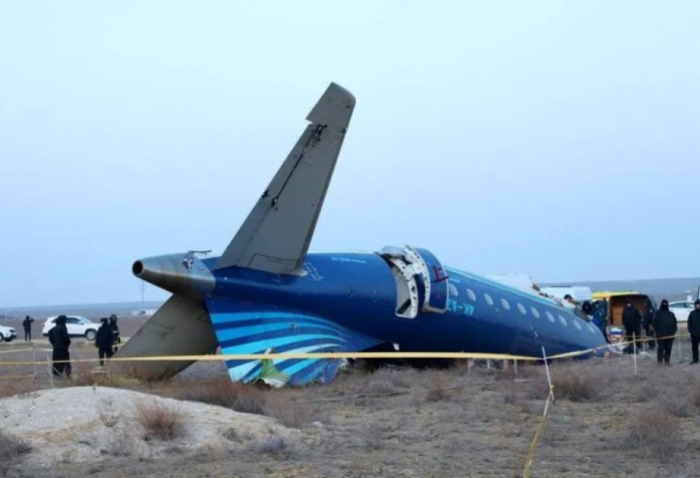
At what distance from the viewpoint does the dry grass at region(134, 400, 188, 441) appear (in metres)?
11.3

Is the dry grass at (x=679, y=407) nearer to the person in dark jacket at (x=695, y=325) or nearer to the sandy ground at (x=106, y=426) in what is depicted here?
the sandy ground at (x=106, y=426)

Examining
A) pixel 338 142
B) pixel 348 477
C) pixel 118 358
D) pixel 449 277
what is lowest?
pixel 348 477

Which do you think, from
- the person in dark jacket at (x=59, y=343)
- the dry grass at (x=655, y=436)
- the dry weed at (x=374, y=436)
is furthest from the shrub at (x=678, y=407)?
the person in dark jacket at (x=59, y=343)

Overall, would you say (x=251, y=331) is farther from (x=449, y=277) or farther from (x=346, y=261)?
(x=449, y=277)

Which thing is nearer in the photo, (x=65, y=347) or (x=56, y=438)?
(x=56, y=438)

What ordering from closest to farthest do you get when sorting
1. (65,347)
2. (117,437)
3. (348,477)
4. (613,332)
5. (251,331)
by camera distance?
1. (348,477)
2. (117,437)
3. (251,331)
4. (65,347)
5. (613,332)

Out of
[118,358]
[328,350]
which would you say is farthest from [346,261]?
[118,358]

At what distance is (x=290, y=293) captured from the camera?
18609 mm

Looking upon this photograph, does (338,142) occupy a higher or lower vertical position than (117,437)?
higher

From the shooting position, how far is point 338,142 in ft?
59.3

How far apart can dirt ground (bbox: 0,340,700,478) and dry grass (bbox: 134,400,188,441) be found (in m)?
0.60

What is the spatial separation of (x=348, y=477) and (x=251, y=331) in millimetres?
8963

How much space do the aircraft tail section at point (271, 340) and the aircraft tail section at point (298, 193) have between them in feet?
2.80

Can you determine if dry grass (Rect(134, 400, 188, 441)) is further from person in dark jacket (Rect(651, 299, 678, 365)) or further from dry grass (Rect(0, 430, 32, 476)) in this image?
person in dark jacket (Rect(651, 299, 678, 365))
